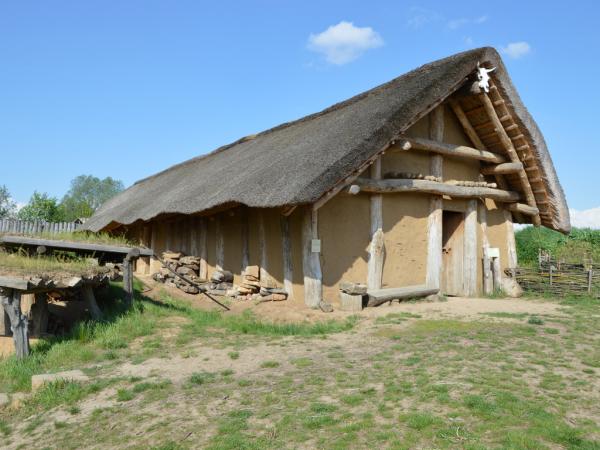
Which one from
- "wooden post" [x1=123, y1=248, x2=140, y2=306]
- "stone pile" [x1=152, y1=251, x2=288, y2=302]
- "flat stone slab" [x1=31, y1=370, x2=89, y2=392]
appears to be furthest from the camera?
"stone pile" [x1=152, y1=251, x2=288, y2=302]

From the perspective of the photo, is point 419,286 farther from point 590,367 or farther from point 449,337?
point 590,367

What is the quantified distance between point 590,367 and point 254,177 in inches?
247

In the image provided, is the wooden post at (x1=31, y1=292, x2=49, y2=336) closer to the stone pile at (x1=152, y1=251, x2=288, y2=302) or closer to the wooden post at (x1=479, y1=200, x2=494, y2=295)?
the stone pile at (x1=152, y1=251, x2=288, y2=302)

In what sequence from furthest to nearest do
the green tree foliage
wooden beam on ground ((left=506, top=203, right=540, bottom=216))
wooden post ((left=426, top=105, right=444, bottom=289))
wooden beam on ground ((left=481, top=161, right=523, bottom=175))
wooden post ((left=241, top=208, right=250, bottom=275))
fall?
the green tree foliage < wooden beam on ground ((left=506, top=203, right=540, bottom=216)) < wooden beam on ground ((left=481, top=161, right=523, bottom=175)) < wooden post ((left=241, top=208, right=250, bottom=275)) < wooden post ((left=426, top=105, right=444, bottom=289))

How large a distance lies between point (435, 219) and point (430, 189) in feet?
2.47

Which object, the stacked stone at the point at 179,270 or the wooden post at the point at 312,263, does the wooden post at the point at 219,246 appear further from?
the wooden post at the point at 312,263

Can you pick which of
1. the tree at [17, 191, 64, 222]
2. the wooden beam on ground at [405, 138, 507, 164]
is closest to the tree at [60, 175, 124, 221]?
the tree at [17, 191, 64, 222]

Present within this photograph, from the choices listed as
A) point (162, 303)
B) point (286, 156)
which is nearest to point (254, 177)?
point (286, 156)

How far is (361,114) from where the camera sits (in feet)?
31.8

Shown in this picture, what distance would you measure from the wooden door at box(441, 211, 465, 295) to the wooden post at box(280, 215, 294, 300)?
4146 mm

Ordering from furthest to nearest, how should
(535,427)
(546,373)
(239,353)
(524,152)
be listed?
1. (524,152)
2. (239,353)
3. (546,373)
4. (535,427)

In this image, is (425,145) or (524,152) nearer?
(425,145)

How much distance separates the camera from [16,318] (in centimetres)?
645

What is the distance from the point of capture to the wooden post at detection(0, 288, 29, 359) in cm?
643
